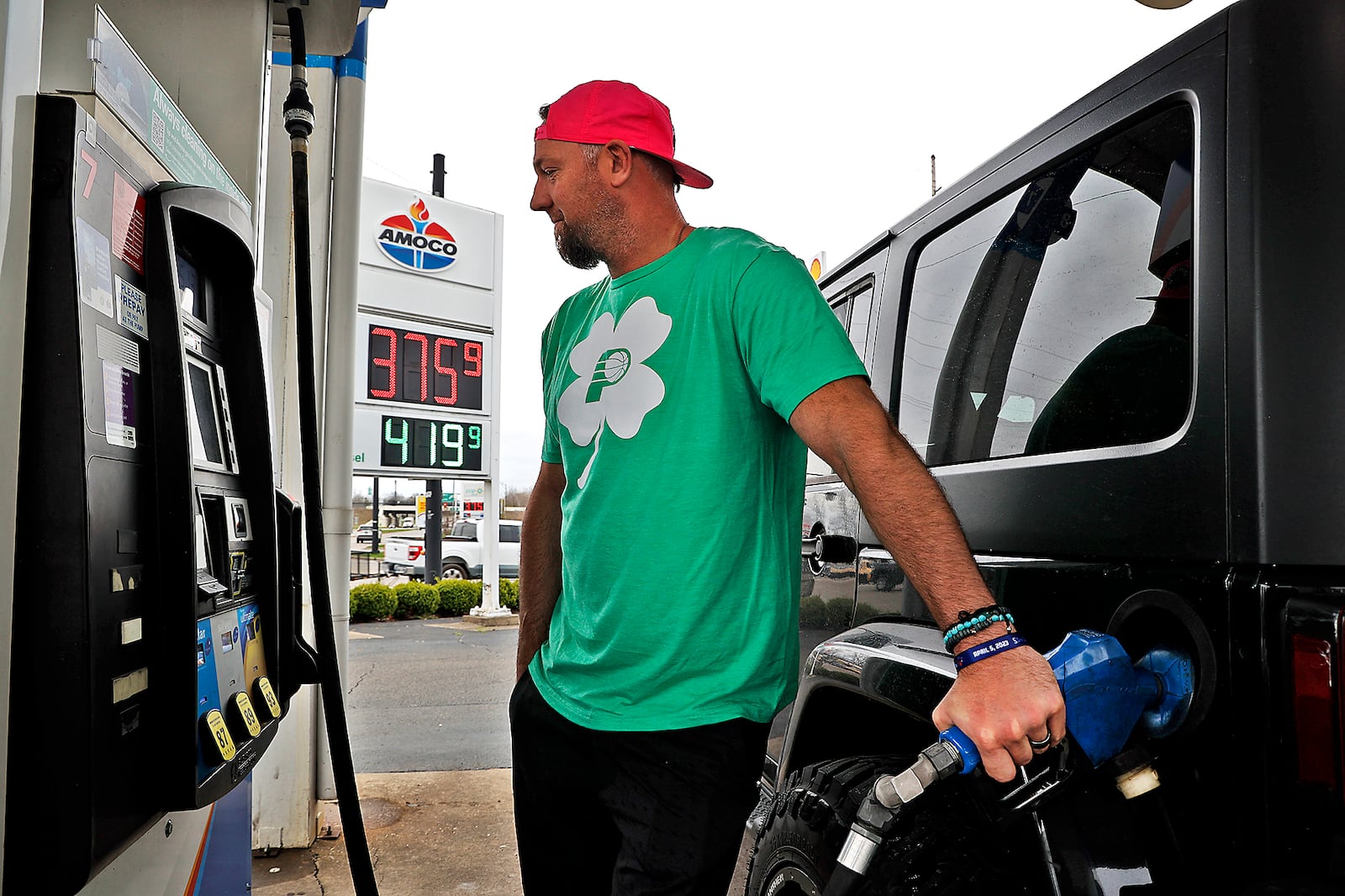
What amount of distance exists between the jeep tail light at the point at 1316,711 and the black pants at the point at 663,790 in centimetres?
76

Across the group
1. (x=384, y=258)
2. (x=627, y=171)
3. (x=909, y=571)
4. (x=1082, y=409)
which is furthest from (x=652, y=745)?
(x=384, y=258)

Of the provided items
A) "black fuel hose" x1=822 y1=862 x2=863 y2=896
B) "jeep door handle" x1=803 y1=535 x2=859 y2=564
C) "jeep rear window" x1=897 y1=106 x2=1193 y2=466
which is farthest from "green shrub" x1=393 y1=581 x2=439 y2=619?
"black fuel hose" x1=822 y1=862 x2=863 y2=896

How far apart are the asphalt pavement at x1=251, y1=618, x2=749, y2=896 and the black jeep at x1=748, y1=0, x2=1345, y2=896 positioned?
6.32 feet

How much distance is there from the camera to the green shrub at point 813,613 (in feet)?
7.95

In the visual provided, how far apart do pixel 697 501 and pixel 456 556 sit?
76.2ft

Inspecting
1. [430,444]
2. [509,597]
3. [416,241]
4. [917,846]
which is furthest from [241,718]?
[509,597]

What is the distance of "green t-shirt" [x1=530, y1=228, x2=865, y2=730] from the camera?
1.62 metres

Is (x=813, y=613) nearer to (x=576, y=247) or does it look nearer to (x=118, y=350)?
(x=576, y=247)

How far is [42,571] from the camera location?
1273mm

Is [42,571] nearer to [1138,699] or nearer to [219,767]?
[219,767]

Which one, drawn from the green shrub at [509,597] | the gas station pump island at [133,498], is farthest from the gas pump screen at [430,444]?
the gas station pump island at [133,498]

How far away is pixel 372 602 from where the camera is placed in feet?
49.2

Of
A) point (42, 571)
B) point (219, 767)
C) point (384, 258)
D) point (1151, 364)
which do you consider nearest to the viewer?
point (42, 571)

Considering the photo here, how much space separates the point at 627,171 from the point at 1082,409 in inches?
35.0
